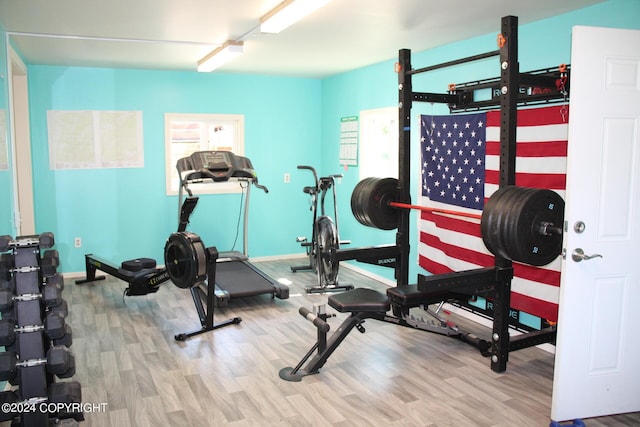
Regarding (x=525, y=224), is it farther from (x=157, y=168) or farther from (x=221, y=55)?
(x=157, y=168)

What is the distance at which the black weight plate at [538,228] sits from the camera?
9.74ft

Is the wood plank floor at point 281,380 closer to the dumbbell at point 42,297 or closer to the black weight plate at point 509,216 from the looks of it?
the dumbbell at point 42,297

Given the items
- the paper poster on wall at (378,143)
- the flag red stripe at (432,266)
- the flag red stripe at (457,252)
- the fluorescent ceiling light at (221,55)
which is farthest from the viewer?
the paper poster on wall at (378,143)

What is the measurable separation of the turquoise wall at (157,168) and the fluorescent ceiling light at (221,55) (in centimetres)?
114

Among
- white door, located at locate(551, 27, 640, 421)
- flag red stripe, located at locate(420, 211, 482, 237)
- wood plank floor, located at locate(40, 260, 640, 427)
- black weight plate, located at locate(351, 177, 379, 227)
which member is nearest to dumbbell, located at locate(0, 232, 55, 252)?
wood plank floor, located at locate(40, 260, 640, 427)

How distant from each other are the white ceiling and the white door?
3.44ft

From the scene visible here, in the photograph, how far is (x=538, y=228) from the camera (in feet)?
9.81

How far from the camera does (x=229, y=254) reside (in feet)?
20.9

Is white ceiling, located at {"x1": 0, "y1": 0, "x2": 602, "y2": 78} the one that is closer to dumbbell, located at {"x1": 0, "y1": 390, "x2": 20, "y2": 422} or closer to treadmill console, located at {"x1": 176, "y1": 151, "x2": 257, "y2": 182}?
treadmill console, located at {"x1": 176, "y1": 151, "x2": 257, "y2": 182}

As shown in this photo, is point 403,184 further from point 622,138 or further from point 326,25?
point 622,138

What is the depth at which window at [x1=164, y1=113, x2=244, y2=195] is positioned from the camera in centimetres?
707

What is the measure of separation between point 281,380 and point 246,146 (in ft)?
14.1

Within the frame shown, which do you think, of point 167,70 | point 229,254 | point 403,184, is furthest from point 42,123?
point 403,184
